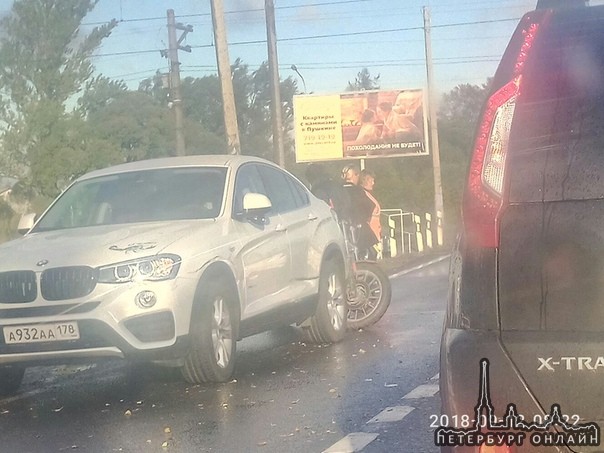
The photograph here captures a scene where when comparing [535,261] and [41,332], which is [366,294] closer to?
[41,332]

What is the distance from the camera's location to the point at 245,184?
942 cm

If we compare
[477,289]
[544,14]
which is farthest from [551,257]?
[544,14]

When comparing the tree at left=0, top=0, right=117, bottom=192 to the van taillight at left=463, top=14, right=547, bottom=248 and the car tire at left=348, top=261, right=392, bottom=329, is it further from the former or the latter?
the van taillight at left=463, top=14, right=547, bottom=248

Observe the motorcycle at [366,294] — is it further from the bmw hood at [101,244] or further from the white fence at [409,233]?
the white fence at [409,233]

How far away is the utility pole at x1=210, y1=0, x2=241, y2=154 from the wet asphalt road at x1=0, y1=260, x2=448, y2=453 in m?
10.6

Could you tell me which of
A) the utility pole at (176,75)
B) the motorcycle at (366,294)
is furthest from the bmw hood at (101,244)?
the utility pole at (176,75)

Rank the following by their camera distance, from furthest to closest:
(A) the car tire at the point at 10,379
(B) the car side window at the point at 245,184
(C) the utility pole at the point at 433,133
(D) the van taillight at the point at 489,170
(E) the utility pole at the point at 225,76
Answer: (C) the utility pole at the point at 433,133, (E) the utility pole at the point at 225,76, (B) the car side window at the point at 245,184, (A) the car tire at the point at 10,379, (D) the van taillight at the point at 489,170

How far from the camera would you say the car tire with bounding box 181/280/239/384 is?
314 inches

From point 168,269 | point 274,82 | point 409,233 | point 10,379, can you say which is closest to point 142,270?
point 168,269

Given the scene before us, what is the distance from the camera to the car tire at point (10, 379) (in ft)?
27.8

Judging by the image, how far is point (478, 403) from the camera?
10.3 feet

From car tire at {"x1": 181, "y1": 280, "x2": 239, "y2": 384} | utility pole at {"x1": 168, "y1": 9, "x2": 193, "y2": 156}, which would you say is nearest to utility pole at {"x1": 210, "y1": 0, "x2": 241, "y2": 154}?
utility pole at {"x1": 168, "y1": 9, "x2": 193, "y2": 156}

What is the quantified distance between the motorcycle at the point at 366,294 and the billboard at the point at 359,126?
29.8m

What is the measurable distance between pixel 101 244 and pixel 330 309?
120 inches
